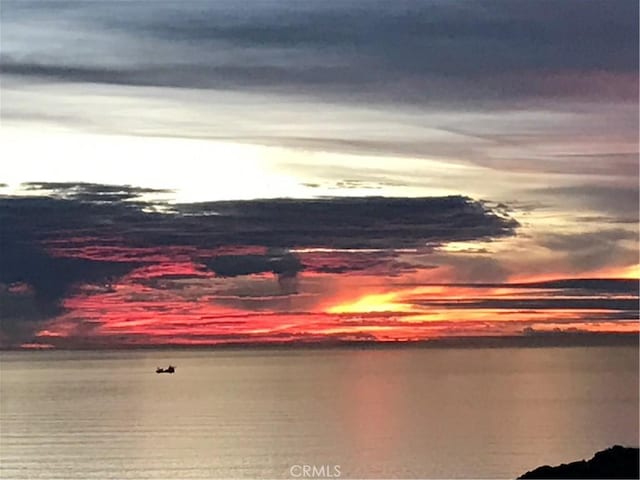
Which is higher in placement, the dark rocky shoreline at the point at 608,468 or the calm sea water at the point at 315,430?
the dark rocky shoreline at the point at 608,468

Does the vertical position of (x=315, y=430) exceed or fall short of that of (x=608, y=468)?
it falls short

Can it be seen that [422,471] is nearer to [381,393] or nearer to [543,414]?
[543,414]

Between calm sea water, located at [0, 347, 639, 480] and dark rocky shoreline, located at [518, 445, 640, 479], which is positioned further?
calm sea water, located at [0, 347, 639, 480]

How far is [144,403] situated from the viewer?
13838 centimetres

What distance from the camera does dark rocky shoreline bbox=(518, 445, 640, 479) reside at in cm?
2813

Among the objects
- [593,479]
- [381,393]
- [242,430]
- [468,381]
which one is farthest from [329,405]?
[593,479]

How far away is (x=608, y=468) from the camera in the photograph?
2870 centimetres

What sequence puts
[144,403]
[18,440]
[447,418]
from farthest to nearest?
[144,403] → [447,418] → [18,440]

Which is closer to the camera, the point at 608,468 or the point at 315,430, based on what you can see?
the point at 608,468

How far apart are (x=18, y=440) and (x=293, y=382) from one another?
95.8 m

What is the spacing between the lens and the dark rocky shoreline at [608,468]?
28127 millimetres

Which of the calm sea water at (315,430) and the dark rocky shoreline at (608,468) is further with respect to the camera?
the calm sea water at (315,430)

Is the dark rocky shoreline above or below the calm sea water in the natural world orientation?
above

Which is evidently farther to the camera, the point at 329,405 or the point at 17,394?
the point at 17,394
